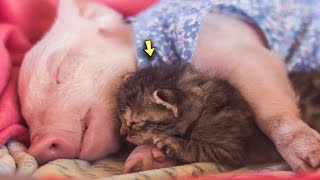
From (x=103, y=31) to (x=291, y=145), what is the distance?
2.39ft

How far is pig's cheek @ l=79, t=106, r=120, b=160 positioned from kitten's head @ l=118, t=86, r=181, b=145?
59 mm

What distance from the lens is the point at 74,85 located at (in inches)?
59.1

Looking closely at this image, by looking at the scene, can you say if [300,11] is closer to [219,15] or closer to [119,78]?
[219,15]

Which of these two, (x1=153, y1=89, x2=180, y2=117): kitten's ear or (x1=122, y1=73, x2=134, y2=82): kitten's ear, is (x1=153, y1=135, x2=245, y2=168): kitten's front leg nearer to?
(x1=153, y1=89, x2=180, y2=117): kitten's ear

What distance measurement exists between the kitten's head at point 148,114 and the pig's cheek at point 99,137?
59 mm

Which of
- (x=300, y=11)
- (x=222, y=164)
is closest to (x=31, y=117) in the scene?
(x=222, y=164)

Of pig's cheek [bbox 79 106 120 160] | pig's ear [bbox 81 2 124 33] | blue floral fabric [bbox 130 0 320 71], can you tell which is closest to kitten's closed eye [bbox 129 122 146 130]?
pig's cheek [bbox 79 106 120 160]

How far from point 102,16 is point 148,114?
0.60 meters

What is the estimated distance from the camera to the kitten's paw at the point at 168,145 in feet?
4.17

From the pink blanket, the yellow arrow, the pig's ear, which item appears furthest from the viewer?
the pig's ear

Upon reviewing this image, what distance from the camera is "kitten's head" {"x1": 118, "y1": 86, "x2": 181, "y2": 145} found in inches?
50.8

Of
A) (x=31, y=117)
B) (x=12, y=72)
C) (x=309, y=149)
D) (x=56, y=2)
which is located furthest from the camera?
(x=56, y=2)

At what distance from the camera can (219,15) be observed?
1.70 metres

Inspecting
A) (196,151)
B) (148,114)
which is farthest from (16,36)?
(196,151)
